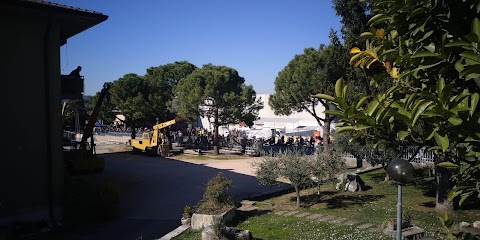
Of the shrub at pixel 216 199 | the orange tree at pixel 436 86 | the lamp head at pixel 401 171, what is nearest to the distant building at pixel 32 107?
the shrub at pixel 216 199

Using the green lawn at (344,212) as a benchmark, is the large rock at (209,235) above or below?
above

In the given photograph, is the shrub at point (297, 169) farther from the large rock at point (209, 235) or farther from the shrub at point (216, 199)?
the large rock at point (209, 235)

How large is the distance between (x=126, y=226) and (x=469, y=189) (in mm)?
10160

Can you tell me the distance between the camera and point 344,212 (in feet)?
38.5

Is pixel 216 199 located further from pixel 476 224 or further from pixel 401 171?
pixel 401 171

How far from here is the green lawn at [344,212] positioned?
954cm

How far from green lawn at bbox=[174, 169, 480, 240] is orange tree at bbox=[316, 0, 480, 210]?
571 cm

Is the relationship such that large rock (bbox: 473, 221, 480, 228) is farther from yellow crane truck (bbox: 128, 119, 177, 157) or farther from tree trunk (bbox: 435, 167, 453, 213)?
yellow crane truck (bbox: 128, 119, 177, 157)

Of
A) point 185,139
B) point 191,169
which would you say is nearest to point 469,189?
point 191,169

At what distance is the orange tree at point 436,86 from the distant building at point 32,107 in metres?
9.82

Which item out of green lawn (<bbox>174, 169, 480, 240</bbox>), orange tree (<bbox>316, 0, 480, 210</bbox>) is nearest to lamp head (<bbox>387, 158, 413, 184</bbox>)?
orange tree (<bbox>316, 0, 480, 210</bbox>)

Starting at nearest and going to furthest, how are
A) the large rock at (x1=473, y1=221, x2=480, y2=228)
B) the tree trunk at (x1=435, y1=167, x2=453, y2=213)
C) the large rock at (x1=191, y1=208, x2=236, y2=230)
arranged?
the large rock at (x1=473, y1=221, x2=480, y2=228) → the large rock at (x1=191, y1=208, x2=236, y2=230) → the tree trunk at (x1=435, y1=167, x2=453, y2=213)

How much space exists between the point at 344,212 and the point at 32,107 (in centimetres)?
931

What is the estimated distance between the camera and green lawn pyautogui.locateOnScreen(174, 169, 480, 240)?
31.3 feet
